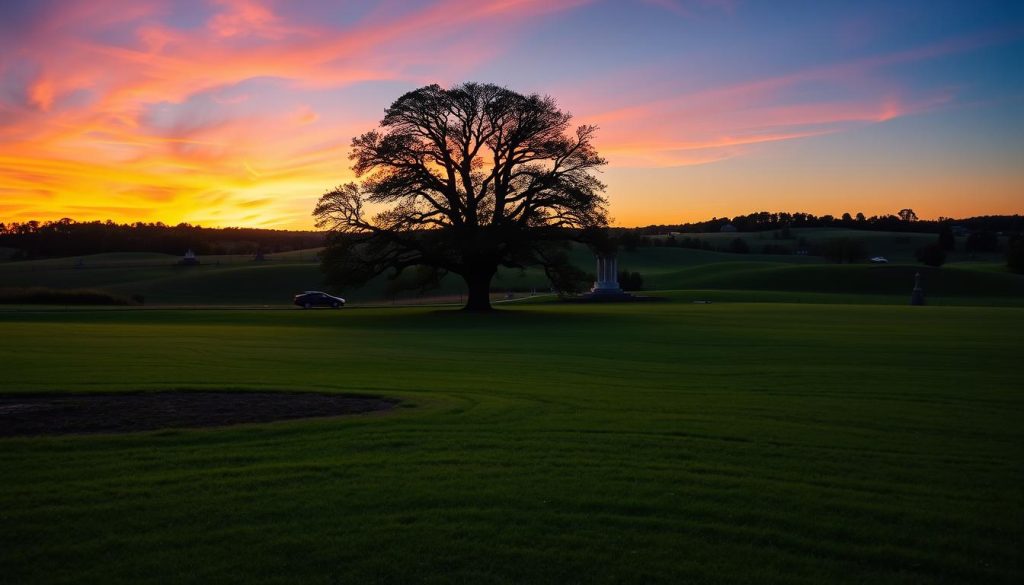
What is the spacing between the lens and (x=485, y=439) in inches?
381

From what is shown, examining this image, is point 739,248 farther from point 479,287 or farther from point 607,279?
point 479,287

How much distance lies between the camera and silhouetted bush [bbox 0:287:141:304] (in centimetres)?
6448

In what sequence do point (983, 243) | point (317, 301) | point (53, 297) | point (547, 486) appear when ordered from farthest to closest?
point (983, 243)
point (317, 301)
point (53, 297)
point (547, 486)

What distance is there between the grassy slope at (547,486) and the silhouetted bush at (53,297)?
56.6 metres

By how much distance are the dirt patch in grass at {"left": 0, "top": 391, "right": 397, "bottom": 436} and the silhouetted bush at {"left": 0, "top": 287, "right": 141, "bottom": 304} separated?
60.5 m

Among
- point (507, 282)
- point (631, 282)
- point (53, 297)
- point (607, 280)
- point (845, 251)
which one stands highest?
point (845, 251)

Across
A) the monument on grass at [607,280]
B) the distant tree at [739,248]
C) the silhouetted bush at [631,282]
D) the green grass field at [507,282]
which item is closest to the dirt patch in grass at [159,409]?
the monument on grass at [607,280]

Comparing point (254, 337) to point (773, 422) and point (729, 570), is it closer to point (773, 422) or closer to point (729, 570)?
point (773, 422)

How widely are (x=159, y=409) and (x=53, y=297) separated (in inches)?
2546

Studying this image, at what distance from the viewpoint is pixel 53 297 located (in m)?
65.9

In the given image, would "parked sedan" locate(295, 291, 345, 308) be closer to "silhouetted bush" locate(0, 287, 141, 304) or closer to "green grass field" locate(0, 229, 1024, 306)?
"green grass field" locate(0, 229, 1024, 306)

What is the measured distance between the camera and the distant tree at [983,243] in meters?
156

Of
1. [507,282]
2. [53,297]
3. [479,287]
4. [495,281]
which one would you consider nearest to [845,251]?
[507,282]

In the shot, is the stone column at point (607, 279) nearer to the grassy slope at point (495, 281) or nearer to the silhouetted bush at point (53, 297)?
the grassy slope at point (495, 281)
